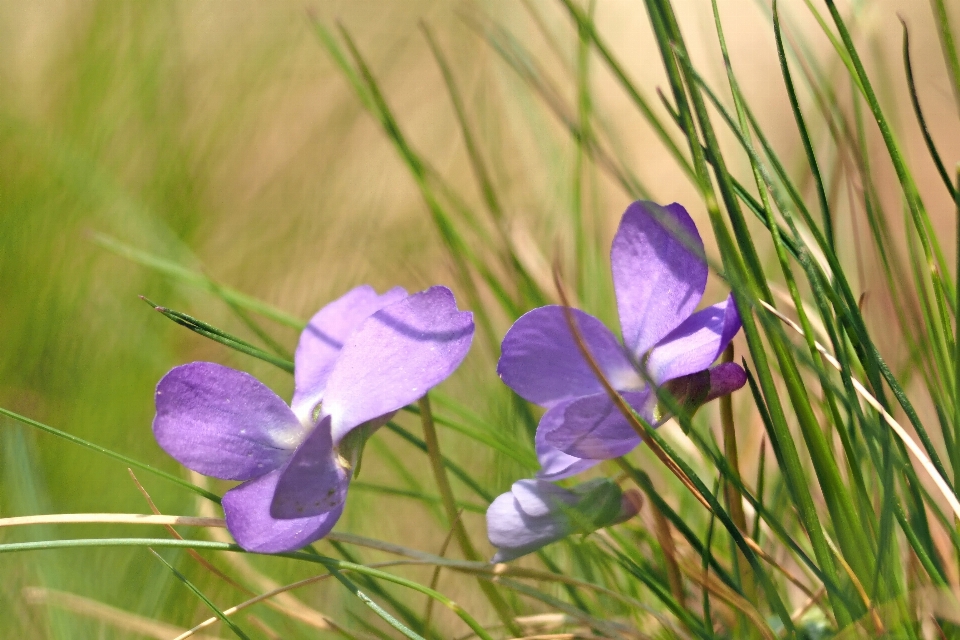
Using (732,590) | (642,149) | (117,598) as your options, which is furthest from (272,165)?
(732,590)

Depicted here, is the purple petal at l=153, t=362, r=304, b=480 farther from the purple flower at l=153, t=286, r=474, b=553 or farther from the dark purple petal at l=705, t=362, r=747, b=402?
the dark purple petal at l=705, t=362, r=747, b=402

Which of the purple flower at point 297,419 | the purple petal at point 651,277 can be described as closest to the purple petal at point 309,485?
the purple flower at point 297,419

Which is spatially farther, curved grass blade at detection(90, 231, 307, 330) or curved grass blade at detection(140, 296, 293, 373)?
curved grass blade at detection(90, 231, 307, 330)

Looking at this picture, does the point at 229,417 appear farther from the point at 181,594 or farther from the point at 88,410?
the point at 88,410

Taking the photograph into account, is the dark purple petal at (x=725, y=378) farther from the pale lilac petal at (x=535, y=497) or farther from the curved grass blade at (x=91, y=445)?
the curved grass blade at (x=91, y=445)

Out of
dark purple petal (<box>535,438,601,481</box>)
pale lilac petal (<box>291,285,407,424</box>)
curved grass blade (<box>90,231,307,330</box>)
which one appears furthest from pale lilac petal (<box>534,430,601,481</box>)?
curved grass blade (<box>90,231,307,330</box>)

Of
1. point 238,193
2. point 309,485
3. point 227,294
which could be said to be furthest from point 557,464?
point 238,193

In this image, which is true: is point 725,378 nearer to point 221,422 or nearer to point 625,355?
point 625,355

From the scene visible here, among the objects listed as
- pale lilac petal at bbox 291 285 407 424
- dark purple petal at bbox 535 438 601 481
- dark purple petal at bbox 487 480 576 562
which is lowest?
dark purple petal at bbox 487 480 576 562
